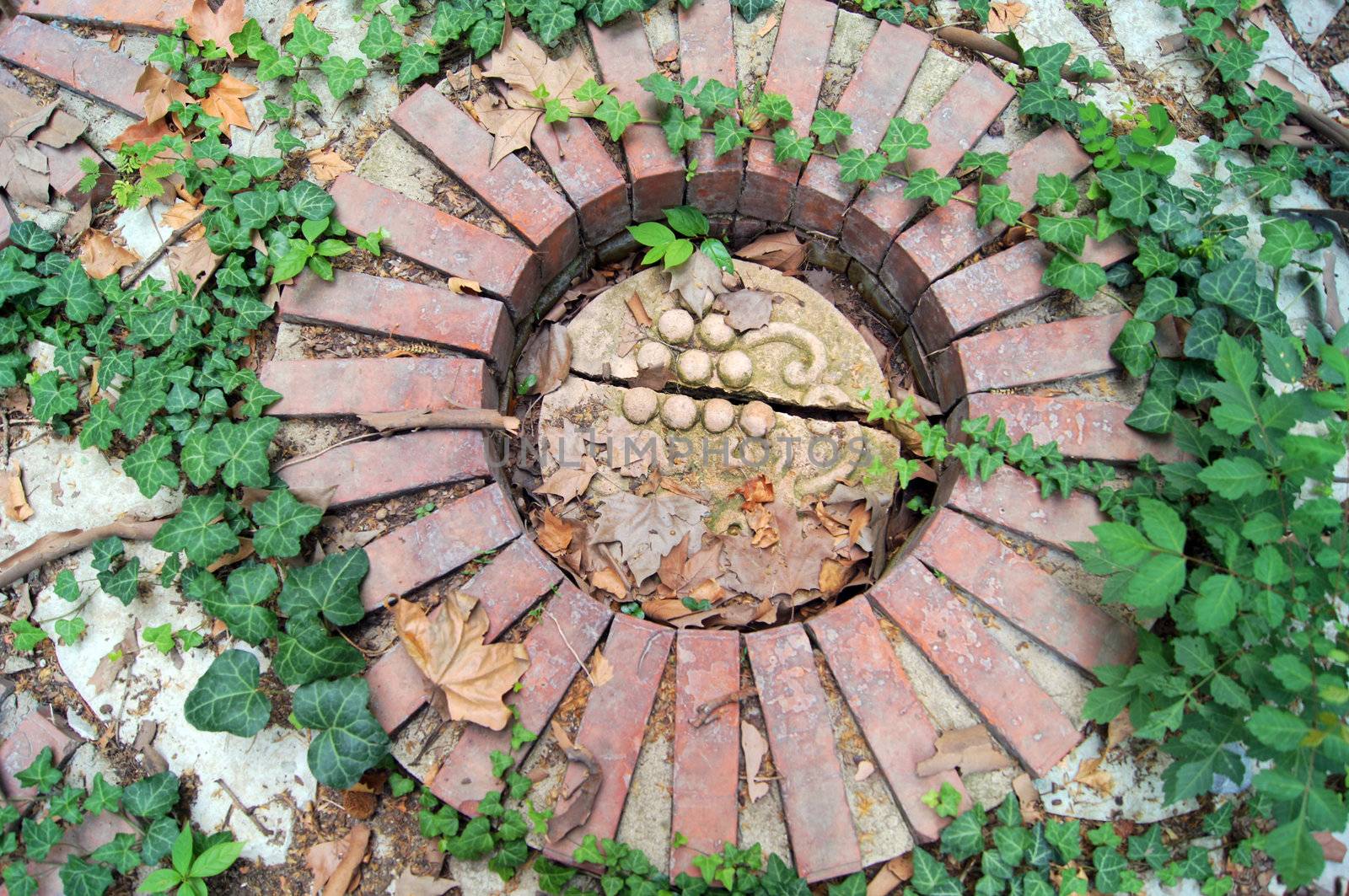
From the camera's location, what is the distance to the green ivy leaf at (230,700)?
217 centimetres

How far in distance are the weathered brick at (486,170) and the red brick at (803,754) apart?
4.26 feet

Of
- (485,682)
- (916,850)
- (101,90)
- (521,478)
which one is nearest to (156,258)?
(101,90)

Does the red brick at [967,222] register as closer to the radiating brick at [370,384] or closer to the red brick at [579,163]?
the red brick at [579,163]

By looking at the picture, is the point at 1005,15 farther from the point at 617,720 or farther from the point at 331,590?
the point at 331,590

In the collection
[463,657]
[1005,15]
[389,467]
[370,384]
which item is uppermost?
[1005,15]

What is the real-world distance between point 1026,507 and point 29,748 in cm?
274

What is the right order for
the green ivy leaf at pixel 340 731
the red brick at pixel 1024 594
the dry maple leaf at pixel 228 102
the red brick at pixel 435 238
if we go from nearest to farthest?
the green ivy leaf at pixel 340 731, the red brick at pixel 1024 594, the red brick at pixel 435 238, the dry maple leaf at pixel 228 102

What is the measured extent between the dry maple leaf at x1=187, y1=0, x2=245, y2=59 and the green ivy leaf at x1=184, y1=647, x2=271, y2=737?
1.90 m

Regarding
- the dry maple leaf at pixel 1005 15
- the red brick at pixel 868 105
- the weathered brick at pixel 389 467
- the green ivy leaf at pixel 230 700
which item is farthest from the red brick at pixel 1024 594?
the green ivy leaf at pixel 230 700

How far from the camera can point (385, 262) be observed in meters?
2.51

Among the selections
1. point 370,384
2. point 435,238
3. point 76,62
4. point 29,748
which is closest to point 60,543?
point 29,748

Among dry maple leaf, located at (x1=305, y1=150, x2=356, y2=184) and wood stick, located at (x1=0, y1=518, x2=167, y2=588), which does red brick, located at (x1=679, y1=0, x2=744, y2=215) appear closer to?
dry maple leaf, located at (x1=305, y1=150, x2=356, y2=184)

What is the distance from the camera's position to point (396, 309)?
8.01 ft

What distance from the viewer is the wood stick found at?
2395mm
